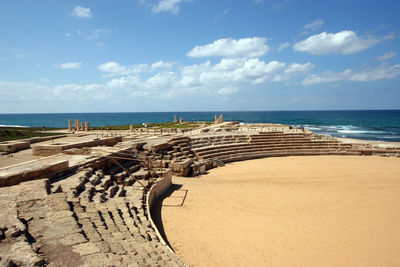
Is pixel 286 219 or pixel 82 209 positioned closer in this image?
pixel 82 209

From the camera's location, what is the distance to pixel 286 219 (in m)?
9.23

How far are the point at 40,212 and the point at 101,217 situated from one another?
1440 mm

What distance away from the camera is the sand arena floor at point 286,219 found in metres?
7.02

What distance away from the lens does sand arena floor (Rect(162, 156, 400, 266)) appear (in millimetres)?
7016

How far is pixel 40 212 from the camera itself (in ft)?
19.0

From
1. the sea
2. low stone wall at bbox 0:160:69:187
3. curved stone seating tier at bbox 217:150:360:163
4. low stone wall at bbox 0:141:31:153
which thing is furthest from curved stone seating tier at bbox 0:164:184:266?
the sea

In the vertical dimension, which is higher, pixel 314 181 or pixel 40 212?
pixel 40 212

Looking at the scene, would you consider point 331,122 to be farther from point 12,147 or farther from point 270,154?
point 12,147

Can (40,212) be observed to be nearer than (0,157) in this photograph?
Yes

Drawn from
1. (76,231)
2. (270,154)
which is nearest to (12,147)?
(76,231)

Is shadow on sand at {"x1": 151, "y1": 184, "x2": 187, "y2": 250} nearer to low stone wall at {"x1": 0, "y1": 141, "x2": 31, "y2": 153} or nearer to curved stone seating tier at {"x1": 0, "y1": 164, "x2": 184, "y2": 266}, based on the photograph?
curved stone seating tier at {"x1": 0, "y1": 164, "x2": 184, "y2": 266}

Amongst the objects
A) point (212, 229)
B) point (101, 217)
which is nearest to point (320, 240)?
point (212, 229)

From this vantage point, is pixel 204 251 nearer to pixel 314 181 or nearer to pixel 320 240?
pixel 320 240

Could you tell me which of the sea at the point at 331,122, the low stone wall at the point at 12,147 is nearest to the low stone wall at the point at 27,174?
the low stone wall at the point at 12,147
